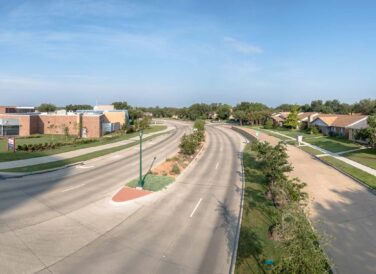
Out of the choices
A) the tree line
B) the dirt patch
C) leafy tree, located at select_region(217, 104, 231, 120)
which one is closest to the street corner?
the dirt patch

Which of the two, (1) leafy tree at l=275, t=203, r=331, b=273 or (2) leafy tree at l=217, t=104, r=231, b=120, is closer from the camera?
(1) leafy tree at l=275, t=203, r=331, b=273

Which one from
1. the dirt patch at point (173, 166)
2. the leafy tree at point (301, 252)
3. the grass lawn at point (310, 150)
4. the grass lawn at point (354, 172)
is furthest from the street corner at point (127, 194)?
the grass lawn at point (310, 150)

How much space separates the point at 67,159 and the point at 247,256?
27.9 metres

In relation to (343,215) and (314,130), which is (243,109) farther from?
(343,215)

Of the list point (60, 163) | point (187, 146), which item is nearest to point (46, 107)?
point (60, 163)

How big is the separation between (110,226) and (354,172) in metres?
25.2

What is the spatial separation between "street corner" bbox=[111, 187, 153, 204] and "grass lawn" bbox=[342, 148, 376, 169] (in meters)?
24.8

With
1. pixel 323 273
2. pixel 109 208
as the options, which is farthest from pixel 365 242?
pixel 109 208

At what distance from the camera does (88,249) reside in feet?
45.5

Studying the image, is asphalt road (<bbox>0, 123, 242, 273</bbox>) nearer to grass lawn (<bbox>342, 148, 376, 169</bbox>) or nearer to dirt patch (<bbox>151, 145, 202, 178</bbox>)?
dirt patch (<bbox>151, 145, 202, 178</bbox>)

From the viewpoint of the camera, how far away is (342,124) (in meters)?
58.2

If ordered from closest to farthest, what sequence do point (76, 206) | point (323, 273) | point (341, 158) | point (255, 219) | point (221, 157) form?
1. point (323, 273)
2. point (255, 219)
3. point (76, 206)
4. point (341, 158)
5. point (221, 157)

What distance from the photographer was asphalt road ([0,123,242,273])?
42.0 feet

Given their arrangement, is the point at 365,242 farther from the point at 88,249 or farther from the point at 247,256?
the point at 88,249
